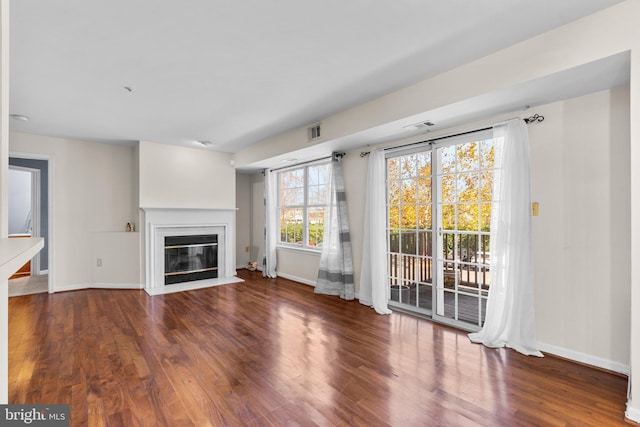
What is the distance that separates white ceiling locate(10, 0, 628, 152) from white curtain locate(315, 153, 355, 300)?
1.33 meters

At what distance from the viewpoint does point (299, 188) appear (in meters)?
5.79

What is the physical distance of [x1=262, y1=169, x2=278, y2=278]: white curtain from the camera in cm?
605

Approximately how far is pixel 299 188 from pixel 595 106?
424 cm

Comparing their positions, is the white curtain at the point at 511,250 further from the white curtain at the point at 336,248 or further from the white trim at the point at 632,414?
the white curtain at the point at 336,248

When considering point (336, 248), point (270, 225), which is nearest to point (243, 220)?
point (270, 225)

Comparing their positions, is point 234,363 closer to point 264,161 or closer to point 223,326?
point 223,326

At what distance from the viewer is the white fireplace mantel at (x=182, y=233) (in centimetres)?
508

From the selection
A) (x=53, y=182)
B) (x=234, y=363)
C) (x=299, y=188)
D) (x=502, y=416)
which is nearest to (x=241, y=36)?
(x=234, y=363)

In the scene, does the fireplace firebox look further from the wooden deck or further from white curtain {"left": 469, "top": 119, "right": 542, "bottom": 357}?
white curtain {"left": 469, "top": 119, "right": 542, "bottom": 357}

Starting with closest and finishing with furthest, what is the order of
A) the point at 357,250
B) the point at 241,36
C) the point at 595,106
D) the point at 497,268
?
the point at 241,36
the point at 595,106
the point at 497,268
the point at 357,250

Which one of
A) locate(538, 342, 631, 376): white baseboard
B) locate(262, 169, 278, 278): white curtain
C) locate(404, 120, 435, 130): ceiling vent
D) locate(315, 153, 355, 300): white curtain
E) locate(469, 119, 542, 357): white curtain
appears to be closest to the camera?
locate(538, 342, 631, 376): white baseboard

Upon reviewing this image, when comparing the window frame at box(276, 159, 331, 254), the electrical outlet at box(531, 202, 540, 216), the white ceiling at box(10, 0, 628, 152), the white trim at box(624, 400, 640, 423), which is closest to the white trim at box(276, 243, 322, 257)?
the window frame at box(276, 159, 331, 254)

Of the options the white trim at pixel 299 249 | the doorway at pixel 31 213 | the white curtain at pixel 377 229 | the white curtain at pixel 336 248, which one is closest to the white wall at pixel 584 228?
the white curtain at pixel 377 229

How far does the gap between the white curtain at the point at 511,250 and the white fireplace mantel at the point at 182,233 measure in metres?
4.25
